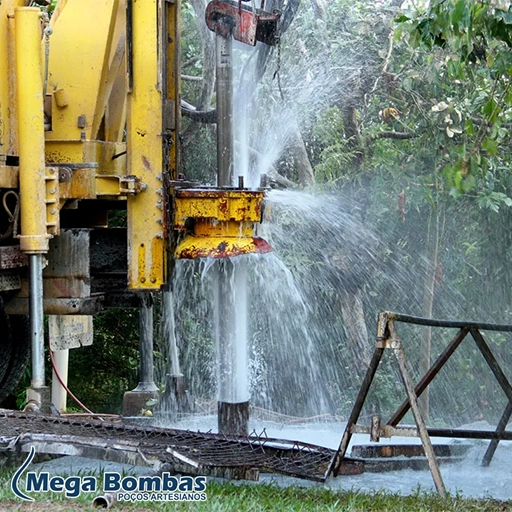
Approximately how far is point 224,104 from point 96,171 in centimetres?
95

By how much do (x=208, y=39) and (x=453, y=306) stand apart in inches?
165

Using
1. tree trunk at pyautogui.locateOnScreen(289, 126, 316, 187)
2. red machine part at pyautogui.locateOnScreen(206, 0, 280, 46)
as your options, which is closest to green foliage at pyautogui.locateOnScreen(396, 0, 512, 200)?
red machine part at pyautogui.locateOnScreen(206, 0, 280, 46)

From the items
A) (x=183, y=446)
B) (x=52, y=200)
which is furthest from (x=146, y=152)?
(x=183, y=446)

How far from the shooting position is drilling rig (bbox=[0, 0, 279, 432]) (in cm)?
617

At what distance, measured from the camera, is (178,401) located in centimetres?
877

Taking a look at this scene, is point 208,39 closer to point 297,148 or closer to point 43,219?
point 297,148

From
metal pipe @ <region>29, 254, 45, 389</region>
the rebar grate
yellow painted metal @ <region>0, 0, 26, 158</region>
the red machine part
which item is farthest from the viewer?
the red machine part

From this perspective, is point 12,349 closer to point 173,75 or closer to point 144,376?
point 144,376

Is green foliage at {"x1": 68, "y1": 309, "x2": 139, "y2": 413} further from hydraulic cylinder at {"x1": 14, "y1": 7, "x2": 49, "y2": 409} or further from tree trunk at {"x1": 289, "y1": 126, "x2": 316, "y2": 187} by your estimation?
hydraulic cylinder at {"x1": 14, "y1": 7, "x2": 49, "y2": 409}

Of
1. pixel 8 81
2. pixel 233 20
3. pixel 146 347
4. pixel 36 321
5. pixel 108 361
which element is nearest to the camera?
pixel 36 321

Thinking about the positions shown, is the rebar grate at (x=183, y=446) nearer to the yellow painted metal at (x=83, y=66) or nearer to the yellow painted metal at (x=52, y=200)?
the yellow painted metal at (x=52, y=200)

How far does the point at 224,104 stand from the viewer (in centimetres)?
673

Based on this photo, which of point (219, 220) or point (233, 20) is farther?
point (233, 20)

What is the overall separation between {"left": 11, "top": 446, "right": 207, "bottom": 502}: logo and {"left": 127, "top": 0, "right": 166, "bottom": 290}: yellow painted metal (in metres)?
1.59
